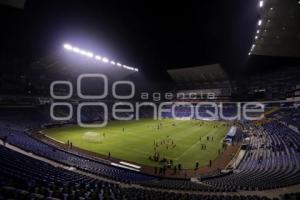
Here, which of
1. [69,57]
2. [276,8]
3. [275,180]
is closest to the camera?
[275,180]

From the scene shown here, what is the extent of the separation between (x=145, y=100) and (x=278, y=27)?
69.1 meters

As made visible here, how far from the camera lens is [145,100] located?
9869 centimetres

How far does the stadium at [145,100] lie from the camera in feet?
59.6

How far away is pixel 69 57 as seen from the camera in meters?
58.9

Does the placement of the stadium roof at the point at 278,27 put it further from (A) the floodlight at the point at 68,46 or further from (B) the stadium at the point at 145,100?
(A) the floodlight at the point at 68,46

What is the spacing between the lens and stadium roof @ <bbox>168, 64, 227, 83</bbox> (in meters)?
81.8

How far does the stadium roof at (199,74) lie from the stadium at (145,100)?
0.68m

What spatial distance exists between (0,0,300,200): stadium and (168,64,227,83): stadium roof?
2.23 feet

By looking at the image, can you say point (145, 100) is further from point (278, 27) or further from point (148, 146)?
point (278, 27)

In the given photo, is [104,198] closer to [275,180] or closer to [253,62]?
[275,180]

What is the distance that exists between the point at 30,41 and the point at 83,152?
24809 mm

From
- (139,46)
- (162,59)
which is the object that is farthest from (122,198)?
(162,59)

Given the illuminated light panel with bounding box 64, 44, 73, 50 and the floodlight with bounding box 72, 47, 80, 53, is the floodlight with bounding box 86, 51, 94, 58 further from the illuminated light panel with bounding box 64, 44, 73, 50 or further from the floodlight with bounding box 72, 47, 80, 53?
the illuminated light panel with bounding box 64, 44, 73, 50

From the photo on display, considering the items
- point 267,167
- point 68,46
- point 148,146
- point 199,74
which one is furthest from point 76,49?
point 199,74
